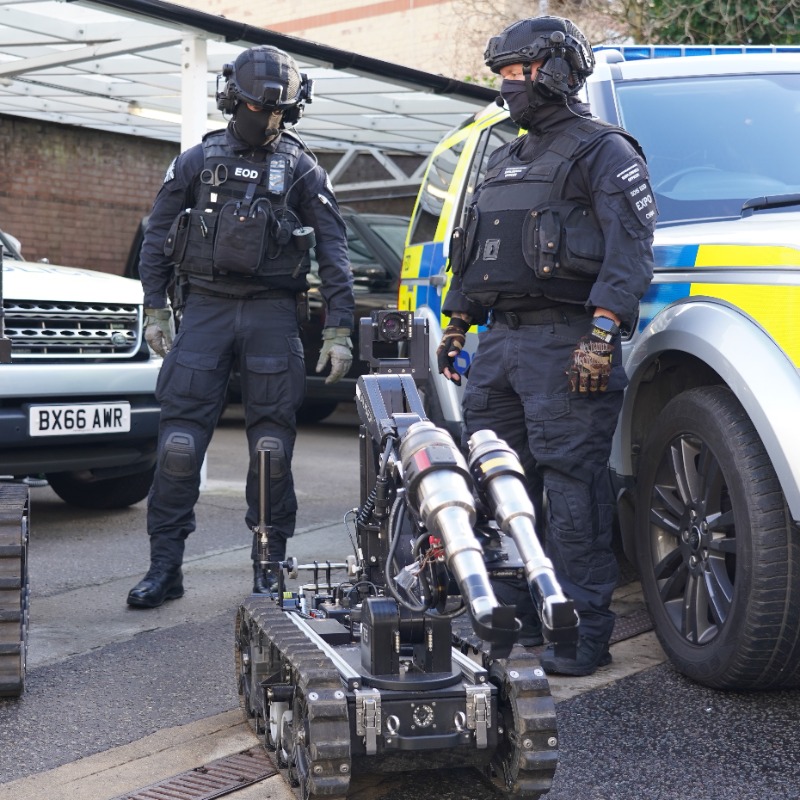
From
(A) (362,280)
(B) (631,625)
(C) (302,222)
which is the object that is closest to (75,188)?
(A) (362,280)

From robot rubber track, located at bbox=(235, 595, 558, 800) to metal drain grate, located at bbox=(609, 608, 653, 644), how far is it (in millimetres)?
1465

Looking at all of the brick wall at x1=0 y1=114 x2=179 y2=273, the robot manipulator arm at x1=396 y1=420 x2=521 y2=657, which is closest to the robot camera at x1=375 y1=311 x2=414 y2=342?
the robot manipulator arm at x1=396 y1=420 x2=521 y2=657

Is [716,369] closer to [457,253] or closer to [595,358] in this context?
[595,358]

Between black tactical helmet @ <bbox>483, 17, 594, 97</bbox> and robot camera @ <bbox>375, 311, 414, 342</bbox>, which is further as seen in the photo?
black tactical helmet @ <bbox>483, 17, 594, 97</bbox>

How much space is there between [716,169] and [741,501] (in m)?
1.48

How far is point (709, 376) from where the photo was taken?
4.00 m

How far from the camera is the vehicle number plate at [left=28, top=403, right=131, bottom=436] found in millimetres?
5836

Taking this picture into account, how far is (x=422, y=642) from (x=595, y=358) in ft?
3.76

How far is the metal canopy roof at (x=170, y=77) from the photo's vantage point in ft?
24.3

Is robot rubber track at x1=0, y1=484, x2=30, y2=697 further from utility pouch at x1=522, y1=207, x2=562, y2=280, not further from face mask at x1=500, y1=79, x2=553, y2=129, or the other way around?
face mask at x1=500, y1=79, x2=553, y2=129

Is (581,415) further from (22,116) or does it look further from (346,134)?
(22,116)

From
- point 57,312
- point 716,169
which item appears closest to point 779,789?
point 716,169

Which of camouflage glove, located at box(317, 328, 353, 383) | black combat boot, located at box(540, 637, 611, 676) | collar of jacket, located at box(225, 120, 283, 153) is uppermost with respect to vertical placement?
collar of jacket, located at box(225, 120, 283, 153)

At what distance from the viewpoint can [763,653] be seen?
3.58 meters
